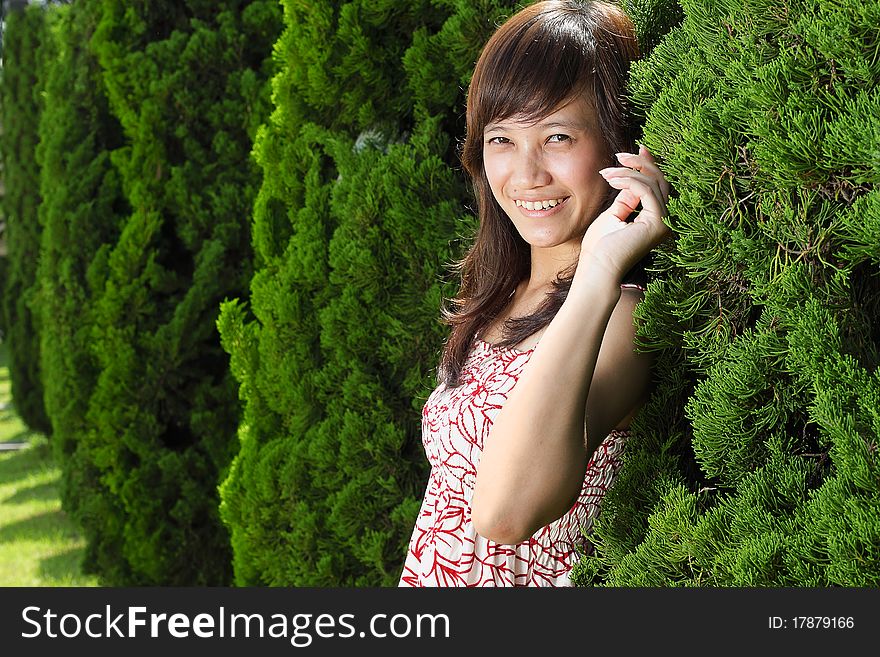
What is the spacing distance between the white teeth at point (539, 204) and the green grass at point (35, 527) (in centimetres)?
526

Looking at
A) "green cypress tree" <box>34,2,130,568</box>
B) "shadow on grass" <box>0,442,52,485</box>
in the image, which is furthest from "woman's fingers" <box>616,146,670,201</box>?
"shadow on grass" <box>0,442,52,485</box>

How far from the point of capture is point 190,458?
5434mm

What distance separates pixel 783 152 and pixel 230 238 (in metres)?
4.32

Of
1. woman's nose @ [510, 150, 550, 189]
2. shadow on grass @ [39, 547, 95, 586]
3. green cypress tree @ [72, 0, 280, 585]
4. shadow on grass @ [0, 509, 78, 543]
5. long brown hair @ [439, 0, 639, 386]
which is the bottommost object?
shadow on grass @ [0, 509, 78, 543]

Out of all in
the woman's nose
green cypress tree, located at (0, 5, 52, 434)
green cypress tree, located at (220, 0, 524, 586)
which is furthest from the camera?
green cypress tree, located at (0, 5, 52, 434)

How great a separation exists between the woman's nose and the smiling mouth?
0.04m

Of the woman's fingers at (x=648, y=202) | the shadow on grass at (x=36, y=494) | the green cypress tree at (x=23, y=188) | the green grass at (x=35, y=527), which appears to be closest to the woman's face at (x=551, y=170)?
the woman's fingers at (x=648, y=202)

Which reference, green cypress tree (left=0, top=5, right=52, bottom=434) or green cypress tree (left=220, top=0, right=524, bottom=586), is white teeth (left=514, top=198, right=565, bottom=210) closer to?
green cypress tree (left=220, top=0, right=524, bottom=586)

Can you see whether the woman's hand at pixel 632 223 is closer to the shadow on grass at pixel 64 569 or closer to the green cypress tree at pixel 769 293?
the green cypress tree at pixel 769 293

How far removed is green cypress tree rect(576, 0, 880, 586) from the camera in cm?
126

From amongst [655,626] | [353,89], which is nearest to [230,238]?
[353,89]

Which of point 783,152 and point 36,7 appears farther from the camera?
point 36,7

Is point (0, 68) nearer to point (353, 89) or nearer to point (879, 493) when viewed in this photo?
point (353, 89)

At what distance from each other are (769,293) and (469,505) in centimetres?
104
